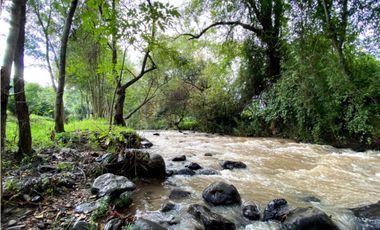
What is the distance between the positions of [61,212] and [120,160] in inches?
63.0

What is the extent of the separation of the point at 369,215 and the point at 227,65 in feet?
36.1

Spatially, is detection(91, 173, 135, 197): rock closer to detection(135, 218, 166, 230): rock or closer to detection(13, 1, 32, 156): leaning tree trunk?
detection(135, 218, 166, 230): rock

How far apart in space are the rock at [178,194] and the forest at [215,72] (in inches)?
35.3

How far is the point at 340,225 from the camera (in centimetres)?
303

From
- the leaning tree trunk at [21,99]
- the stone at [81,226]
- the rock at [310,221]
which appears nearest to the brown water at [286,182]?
the rock at [310,221]

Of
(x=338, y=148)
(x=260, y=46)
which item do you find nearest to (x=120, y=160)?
(x=338, y=148)

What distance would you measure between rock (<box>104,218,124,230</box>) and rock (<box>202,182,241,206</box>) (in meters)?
1.35

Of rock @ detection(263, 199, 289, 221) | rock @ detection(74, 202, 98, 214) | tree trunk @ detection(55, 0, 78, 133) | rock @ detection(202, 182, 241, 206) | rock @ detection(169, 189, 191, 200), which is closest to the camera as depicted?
rock @ detection(74, 202, 98, 214)

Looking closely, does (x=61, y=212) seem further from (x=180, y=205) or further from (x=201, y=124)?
(x=201, y=124)

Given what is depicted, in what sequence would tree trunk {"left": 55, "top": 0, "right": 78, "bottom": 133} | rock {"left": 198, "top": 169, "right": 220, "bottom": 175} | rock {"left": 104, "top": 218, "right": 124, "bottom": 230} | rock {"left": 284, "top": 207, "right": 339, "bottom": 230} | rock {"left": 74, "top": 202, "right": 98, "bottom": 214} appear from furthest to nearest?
1. tree trunk {"left": 55, "top": 0, "right": 78, "bottom": 133}
2. rock {"left": 198, "top": 169, "right": 220, "bottom": 175}
3. rock {"left": 74, "top": 202, "right": 98, "bottom": 214}
4. rock {"left": 284, "top": 207, "right": 339, "bottom": 230}
5. rock {"left": 104, "top": 218, "right": 124, "bottom": 230}

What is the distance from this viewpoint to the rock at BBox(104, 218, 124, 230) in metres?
2.61

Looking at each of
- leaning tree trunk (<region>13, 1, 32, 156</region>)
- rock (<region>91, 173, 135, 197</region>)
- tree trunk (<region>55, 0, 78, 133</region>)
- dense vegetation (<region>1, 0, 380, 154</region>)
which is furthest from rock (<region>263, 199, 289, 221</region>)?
tree trunk (<region>55, 0, 78, 133</region>)

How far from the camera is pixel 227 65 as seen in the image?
1350cm

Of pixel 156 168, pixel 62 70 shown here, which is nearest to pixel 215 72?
pixel 62 70
